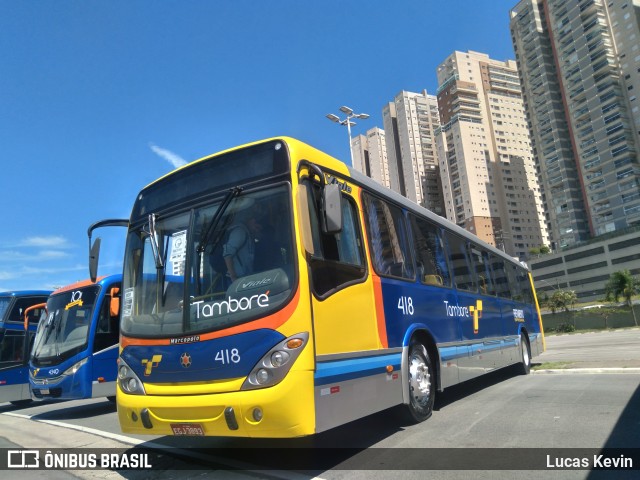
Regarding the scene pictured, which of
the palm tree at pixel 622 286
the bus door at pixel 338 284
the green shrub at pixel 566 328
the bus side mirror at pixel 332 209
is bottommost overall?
the green shrub at pixel 566 328

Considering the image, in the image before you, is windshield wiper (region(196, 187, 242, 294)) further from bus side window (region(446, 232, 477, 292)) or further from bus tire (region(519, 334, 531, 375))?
bus tire (region(519, 334, 531, 375))

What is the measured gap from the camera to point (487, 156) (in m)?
123

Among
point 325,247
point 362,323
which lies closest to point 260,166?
point 325,247

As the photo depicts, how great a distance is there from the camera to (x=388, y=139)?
107250mm

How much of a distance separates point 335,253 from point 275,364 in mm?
1376

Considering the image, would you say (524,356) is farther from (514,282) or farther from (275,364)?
(275,364)

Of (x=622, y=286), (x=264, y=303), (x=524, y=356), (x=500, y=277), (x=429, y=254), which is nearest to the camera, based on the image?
(x=264, y=303)

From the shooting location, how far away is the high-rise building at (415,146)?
11856cm

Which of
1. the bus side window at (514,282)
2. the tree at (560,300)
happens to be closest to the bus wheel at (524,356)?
the bus side window at (514,282)

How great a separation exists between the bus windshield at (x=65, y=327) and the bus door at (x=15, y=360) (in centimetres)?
318

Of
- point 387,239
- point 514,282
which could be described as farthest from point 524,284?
point 387,239

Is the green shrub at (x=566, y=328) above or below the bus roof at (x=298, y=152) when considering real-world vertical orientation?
below

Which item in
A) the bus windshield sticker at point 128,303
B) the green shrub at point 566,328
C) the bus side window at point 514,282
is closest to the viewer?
the bus windshield sticker at point 128,303

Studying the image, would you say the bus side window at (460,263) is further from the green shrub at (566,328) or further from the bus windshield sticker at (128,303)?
the green shrub at (566,328)
